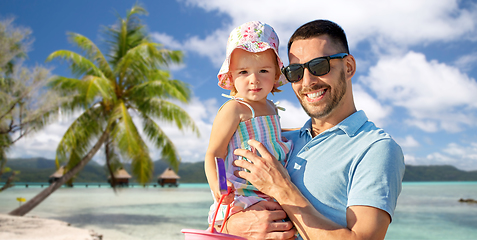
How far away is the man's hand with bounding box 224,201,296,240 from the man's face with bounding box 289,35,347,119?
0.69 meters

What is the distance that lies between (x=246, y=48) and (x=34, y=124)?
529 inches

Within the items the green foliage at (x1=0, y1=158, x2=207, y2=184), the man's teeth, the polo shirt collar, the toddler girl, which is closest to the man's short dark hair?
the toddler girl

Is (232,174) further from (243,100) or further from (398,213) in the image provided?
(398,213)

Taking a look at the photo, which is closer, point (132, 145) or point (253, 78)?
point (253, 78)

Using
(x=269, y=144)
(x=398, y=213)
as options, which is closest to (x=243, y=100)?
(x=269, y=144)

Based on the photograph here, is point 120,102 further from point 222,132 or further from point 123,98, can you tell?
point 222,132

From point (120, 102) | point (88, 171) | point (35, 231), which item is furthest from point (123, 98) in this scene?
point (88, 171)

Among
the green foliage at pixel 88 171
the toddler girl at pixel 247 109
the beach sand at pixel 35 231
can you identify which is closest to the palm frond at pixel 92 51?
the beach sand at pixel 35 231

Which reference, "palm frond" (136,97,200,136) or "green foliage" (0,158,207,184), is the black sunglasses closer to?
"palm frond" (136,97,200,136)

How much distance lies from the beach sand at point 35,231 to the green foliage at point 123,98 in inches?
114

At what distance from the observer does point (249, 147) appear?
2039 millimetres

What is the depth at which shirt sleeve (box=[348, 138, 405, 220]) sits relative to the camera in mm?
1641

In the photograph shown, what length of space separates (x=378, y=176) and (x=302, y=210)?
41cm

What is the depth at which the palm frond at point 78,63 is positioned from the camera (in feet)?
48.8
